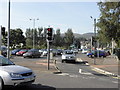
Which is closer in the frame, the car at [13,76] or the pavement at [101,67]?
the car at [13,76]

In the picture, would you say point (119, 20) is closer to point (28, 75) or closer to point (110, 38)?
point (110, 38)

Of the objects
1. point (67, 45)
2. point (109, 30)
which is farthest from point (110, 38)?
point (67, 45)

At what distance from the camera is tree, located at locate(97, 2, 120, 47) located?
25906 mm

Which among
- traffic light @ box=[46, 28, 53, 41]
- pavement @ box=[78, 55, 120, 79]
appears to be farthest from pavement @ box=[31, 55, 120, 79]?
traffic light @ box=[46, 28, 53, 41]

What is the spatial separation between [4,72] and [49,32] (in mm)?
9957

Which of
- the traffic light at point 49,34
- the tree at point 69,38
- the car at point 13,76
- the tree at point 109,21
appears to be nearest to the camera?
the car at point 13,76

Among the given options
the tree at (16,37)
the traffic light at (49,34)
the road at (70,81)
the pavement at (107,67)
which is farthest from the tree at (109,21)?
the tree at (16,37)

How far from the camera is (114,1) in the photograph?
26.0 metres

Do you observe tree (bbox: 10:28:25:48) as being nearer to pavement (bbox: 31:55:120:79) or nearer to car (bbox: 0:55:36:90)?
pavement (bbox: 31:55:120:79)

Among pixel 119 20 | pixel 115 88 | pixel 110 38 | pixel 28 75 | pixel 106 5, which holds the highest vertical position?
pixel 106 5

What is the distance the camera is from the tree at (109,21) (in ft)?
85.0

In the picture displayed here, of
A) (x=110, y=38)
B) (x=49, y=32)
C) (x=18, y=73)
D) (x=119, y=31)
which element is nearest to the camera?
(x=18, y=73)

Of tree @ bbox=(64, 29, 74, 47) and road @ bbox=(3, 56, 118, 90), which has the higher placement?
tree @ bbox=(64, 29, 74, 47)

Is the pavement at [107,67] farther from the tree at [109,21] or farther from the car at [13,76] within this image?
the car at [13,76]
